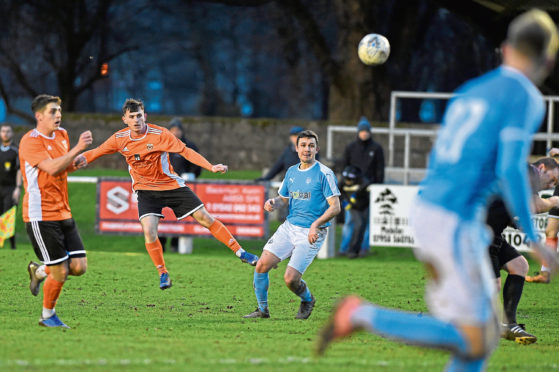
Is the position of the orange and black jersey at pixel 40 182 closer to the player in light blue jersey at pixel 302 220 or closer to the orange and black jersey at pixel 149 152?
the player in light blue jersey at pixel 302 220

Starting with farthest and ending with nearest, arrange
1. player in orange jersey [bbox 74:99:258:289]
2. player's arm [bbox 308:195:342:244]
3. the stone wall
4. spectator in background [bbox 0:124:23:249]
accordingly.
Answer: the stone wall < spectator in background [bbox 0:124:23:249] < player in orange jersey [bbox 74:99:258:289] < player's arm [bbox 308:195:342:244]

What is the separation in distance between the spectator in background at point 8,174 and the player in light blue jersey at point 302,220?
28.2 feet

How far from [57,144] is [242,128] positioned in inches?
840

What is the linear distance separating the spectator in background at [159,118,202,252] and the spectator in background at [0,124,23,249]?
8.96 ft

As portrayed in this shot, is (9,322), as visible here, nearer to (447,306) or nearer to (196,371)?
(196,371)

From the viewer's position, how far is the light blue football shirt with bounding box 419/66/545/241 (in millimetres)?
4738

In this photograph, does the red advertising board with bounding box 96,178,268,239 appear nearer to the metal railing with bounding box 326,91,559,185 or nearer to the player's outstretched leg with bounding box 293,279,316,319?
the metal railing with bounding box 326,91,559,185

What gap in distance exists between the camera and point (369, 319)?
492cm

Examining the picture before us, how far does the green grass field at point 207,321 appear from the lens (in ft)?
21.9

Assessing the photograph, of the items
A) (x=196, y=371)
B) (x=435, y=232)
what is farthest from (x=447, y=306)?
(x=196, y=371)

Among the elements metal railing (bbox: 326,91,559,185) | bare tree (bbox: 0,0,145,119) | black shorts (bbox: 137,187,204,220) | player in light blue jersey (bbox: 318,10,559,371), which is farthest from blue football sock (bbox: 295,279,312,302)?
bare tree (bbox: 0,0,145,119)

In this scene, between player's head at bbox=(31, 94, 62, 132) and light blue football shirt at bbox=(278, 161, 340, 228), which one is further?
light blue football shirt at bbox=(278, 161, 340, 228)

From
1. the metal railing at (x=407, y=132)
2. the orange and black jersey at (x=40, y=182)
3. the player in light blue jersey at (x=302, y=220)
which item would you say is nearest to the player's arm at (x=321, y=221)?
the player in light blue jersey at (x=302, y=220)

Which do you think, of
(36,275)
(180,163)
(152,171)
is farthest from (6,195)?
(36,275)
